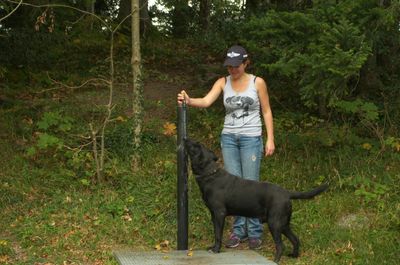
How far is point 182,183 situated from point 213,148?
3260mm

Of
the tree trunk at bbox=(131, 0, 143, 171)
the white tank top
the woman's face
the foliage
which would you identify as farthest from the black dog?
the tree trunk at bbox=(131, 0, 143, 171)

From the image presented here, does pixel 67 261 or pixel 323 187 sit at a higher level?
pixel 323 187

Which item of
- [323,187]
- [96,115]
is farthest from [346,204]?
[96,115]

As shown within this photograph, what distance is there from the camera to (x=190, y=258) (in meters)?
5.48

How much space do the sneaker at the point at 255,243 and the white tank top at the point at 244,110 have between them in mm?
1161

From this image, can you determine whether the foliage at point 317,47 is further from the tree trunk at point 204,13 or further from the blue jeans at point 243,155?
the tree trunk at point 204,13

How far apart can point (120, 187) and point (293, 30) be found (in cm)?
310

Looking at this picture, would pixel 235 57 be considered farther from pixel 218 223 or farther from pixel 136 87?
pixel 136 87

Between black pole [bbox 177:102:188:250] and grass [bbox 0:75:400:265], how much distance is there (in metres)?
0.40

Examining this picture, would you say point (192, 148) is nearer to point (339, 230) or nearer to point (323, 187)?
point (323, 187)

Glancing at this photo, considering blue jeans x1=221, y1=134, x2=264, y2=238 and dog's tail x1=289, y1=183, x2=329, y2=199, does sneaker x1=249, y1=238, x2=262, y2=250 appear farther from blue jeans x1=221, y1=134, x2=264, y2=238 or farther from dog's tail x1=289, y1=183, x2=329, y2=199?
dog's tail x1=289, y1=183, x2=329, y2=199

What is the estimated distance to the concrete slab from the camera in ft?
17.4

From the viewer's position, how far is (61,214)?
22.6 ft

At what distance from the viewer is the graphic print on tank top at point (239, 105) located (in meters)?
5.75
